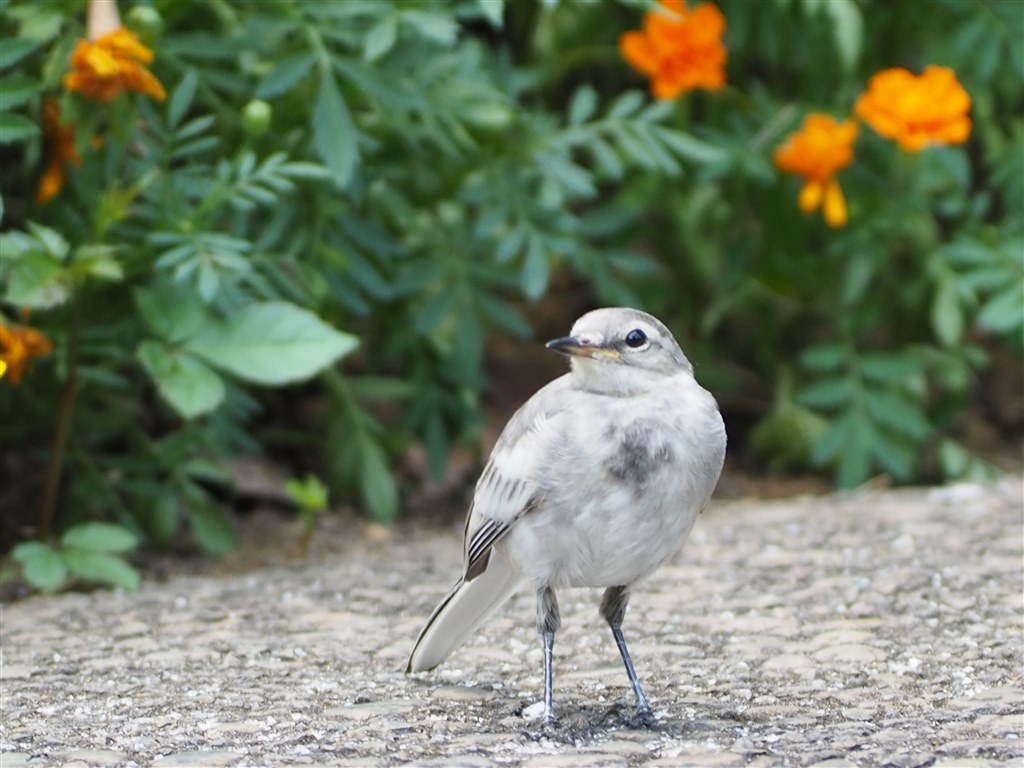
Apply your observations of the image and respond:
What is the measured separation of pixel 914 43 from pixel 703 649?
3.49 meters

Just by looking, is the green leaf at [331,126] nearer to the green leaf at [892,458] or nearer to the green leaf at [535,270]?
the green leaf at [535,270]

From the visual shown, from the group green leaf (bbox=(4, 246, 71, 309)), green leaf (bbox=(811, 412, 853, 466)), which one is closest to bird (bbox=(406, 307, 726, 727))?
green leaf (bbox=(4, 246, 71, 309))

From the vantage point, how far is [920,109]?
5.68 meters

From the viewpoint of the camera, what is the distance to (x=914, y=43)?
6824 millimetres

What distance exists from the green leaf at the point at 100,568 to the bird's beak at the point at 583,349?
73.1 inches

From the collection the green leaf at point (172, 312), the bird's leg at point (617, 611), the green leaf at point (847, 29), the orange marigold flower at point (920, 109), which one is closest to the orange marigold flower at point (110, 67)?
the green leaf at point (172, 312)

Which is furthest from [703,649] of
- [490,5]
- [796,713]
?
[490,5]

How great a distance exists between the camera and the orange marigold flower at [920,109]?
567cm

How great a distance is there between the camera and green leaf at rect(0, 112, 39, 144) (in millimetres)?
4410

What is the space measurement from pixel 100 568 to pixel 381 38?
186 cm

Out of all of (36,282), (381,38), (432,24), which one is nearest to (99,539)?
(36,282)

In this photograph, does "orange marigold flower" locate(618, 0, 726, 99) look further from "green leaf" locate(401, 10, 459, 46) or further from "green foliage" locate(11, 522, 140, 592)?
"green foliage" locate(11, 522, 140, 592)

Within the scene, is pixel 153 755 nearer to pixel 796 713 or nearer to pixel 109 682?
pixel 109 682

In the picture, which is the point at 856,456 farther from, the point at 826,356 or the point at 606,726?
the point at 606,726
